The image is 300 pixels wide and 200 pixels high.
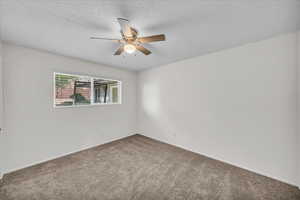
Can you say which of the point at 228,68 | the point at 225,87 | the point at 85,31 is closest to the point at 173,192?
the point at 225,87

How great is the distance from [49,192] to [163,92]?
3.05m

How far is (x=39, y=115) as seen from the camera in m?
2.36

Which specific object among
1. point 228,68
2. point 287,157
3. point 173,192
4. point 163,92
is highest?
point 228,68

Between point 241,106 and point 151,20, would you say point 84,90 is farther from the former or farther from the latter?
point 241,106

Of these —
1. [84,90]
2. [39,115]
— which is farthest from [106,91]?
[39,115]

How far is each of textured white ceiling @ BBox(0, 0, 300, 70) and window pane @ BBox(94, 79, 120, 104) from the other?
4.58 ft

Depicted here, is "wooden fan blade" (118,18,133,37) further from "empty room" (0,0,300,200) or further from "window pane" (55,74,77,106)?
"window pane" (55,74,77,106)

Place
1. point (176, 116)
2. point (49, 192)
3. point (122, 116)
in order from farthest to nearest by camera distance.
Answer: point (122, 116)
point (176, 116)
point (49, 192)

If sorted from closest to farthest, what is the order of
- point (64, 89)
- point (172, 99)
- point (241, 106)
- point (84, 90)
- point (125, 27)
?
1. point (125, 27)
2. point (241, 106)
3. point (64, 89)
4. point (84, 90)
5. point (172, 99)

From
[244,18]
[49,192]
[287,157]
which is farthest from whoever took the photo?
[287,157]

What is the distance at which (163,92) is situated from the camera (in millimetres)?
3533

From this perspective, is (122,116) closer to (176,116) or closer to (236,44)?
(176,116)

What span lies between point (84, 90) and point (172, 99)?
243 centimetres

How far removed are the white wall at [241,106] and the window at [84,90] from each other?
1.84 m
